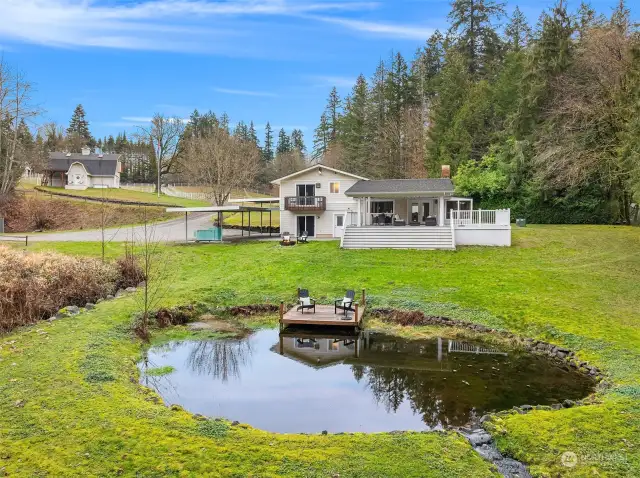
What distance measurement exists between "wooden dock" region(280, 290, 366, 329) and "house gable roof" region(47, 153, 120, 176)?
193 ft

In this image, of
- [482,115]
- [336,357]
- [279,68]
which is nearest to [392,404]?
[336,357]

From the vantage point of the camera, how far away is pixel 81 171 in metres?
63.8

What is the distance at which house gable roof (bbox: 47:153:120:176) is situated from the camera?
6419 centimetres

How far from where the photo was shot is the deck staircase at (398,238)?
2520 centimetres

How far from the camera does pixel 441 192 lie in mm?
27016

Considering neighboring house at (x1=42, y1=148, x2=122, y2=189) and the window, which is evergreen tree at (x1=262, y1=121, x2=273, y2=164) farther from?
the window

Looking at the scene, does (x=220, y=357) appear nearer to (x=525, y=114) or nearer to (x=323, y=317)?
(x=323, y=317)

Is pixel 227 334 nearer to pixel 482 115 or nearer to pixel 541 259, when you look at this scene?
pixel 541 259

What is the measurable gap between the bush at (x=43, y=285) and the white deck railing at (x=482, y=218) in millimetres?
18356

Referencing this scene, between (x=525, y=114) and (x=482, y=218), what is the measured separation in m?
12.9

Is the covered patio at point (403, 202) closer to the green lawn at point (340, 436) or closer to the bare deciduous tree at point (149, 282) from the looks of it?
the green lawn at point (340, 436)

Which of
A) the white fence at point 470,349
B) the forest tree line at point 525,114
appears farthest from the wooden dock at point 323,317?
the forest tree line at point 525,114

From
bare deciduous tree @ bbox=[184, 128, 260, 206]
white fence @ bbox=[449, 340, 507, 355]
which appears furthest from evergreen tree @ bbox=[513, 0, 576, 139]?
bare deciduous tree @ bbox=[184, 128, 260, 206]

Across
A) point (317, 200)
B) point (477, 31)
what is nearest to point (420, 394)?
point (317, 200)
